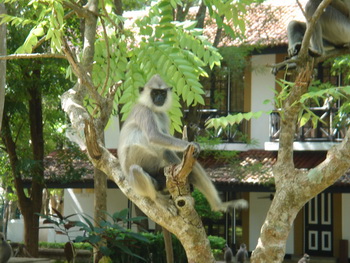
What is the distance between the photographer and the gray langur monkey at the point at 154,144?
624cm

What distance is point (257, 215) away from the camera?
21359 millimetres

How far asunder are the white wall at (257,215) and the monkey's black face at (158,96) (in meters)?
14.6

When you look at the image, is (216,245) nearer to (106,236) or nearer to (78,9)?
(106,236)

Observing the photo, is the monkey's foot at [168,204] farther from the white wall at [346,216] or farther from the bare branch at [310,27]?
the white wall at [346,216]

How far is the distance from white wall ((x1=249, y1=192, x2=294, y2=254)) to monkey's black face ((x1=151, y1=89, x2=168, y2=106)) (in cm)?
1464

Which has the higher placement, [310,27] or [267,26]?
[267,26]

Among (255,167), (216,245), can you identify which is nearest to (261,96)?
(255,167)

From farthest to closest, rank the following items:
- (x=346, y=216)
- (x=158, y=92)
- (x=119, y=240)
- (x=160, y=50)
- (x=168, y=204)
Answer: (x=346, y=216) → (x=119, y=240) → (x=158, y=92) → (x=160, y=50) → (x=168, y=204)

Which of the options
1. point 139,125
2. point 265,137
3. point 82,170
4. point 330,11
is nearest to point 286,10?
point 265,137

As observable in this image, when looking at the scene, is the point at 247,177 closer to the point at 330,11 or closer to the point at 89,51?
the point at 330,11

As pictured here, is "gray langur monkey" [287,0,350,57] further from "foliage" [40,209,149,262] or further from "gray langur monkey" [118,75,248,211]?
"foliage" [40,209,149,262]

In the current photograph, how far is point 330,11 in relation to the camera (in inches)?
340

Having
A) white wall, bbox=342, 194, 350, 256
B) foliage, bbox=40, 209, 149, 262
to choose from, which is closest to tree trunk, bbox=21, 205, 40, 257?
foliage, bbox=40, 209, 149, 262

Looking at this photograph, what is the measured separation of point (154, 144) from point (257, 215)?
603 inches
